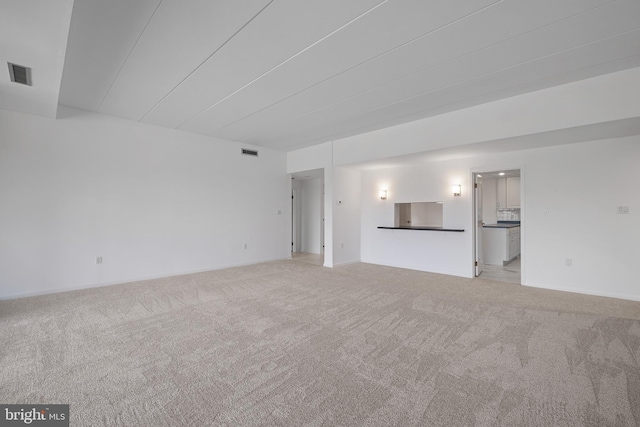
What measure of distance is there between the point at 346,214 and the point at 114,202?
4.68 metres

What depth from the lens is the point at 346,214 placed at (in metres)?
6.79

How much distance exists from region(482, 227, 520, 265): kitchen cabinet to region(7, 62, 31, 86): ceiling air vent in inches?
327

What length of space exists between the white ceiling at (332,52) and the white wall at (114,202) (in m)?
0.74

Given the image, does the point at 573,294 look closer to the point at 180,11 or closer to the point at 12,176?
the point at 180,11

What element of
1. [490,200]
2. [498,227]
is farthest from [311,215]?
[490,200]

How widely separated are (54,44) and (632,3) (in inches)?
184

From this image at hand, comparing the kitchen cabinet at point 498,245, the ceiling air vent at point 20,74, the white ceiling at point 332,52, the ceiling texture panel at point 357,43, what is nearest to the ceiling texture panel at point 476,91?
the white ceiling at point 332,52

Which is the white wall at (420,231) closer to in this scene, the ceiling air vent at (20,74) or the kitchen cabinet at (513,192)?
the kitchen cabinet at (513,192)

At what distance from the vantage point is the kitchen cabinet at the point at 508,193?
25.5 feet

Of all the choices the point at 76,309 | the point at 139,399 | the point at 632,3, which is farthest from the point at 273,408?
the point at 632,3

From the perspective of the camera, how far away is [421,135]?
4.80 meters

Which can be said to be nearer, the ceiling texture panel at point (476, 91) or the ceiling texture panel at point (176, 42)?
the ceiling texture panel at point (176, 42)

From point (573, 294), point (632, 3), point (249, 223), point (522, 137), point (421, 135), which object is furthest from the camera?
point (249, 223)

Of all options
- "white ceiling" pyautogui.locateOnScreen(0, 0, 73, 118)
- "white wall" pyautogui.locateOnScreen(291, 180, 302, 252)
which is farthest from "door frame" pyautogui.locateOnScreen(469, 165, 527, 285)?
"white ceiling" pyautogui.locateOnScreen(0, 0, 73, 118)
